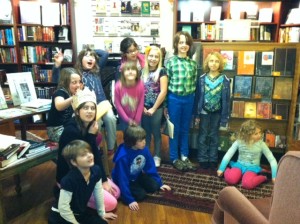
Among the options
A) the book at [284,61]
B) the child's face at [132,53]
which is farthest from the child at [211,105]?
the child's face at [132,53]

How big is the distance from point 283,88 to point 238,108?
49 cm

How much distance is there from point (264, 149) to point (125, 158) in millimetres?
1314

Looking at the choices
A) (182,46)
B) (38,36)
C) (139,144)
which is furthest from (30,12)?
(139,144)

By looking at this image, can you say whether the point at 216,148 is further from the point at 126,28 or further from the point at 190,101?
the point at 126,28

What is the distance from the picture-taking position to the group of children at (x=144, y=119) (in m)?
2.10

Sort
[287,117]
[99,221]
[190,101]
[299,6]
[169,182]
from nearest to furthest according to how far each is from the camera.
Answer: [99,221] < [169,182] < [190,101] < [287,117] < [299,6]

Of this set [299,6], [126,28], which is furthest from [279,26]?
[126,28]

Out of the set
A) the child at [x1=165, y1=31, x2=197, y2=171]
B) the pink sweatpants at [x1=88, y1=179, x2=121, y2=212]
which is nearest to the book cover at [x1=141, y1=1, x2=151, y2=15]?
the child at [x1=165, y1=31, x2=197, y2=171]

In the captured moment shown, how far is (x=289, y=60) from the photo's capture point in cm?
287

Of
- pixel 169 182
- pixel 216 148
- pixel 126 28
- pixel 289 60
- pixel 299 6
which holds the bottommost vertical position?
pixel 169 182

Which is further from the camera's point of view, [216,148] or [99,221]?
[216,148]

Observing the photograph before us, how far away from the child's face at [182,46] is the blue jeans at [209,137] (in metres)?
0.67

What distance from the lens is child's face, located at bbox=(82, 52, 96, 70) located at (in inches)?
105

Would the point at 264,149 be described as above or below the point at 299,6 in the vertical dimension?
below
